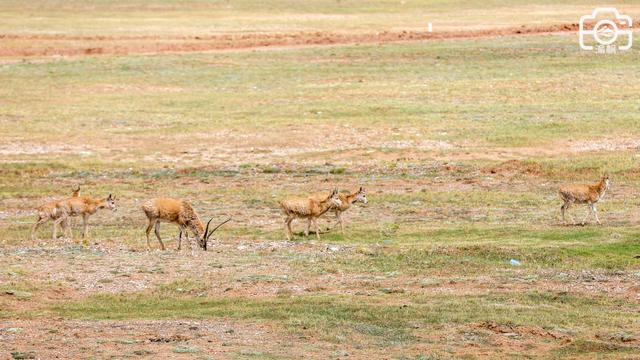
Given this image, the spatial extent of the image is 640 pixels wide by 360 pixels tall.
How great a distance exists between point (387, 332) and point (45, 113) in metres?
27.6

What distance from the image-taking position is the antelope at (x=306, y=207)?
2481 centimetres

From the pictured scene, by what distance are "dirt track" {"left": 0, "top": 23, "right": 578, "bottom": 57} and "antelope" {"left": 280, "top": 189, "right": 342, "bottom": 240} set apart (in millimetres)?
36353

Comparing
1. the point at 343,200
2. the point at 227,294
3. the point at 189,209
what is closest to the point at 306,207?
the point at 343,200

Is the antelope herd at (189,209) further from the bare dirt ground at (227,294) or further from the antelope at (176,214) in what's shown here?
the bare dirt ground at (227,294)

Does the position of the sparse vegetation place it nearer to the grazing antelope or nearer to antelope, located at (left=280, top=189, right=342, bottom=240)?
the grazing antelope

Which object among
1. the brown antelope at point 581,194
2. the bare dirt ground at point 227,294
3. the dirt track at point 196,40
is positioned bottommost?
the bare dirt ground at point 227,294

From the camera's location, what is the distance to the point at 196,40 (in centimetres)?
6481

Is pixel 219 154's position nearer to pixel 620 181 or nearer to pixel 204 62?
pixel 620 181

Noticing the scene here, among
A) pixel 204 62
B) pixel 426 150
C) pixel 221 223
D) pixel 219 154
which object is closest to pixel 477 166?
pixel 426 150

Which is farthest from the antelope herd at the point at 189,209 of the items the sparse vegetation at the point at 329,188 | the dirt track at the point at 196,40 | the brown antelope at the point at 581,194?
the dirt track at the point at 196,40

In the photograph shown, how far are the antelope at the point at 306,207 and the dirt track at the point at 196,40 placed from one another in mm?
36353

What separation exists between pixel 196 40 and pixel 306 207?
4084cm

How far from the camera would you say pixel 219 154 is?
119 feet

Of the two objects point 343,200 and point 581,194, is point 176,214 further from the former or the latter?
point 581,194
